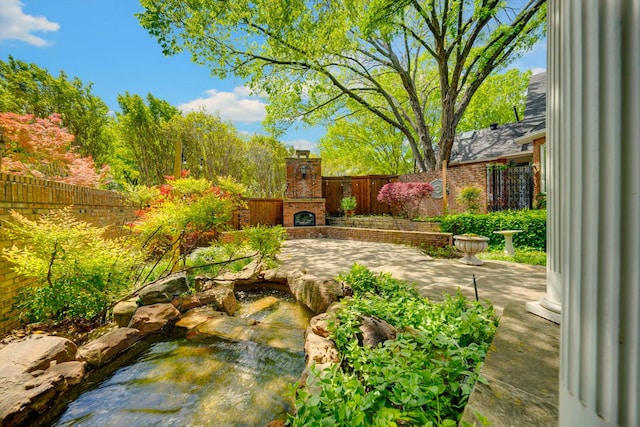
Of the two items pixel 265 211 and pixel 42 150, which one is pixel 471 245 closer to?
pixel 265 211

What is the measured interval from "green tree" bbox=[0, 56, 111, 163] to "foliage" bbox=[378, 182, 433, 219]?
1197 cm

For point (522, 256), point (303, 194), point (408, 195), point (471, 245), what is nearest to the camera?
point (471, 245)

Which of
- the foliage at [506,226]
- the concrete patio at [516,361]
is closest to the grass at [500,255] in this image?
the foliage at [506,226]

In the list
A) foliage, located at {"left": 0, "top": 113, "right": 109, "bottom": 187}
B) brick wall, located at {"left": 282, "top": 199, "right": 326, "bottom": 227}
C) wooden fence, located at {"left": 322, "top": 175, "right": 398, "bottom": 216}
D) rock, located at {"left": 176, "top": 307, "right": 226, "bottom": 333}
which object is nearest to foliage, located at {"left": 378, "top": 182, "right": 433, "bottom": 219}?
wooden fence, located at {"left": 322, "top": 175, "right": 398, "bottom": 216}

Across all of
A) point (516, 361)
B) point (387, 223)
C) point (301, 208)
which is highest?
point (301, 208)

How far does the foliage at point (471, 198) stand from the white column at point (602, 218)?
27.5 feet

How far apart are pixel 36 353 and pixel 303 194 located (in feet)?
30.5

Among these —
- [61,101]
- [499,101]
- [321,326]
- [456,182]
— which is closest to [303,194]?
[456,182]

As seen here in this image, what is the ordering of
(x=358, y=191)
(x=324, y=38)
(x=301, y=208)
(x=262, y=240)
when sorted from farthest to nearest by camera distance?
(x=358, y=191) < (x=301, y=208) < (x=324, y=38) < (x=262, y=240)

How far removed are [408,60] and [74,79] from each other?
51.9 ft

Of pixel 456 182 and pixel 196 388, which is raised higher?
pixel 456 182

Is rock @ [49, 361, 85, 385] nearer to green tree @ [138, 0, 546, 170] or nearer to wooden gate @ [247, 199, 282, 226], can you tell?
green tree @ [138, 0, 546, 170]

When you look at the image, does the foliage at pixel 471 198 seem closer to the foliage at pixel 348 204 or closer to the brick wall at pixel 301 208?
the foliage at pixel 348 204

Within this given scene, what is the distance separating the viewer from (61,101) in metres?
11.3
